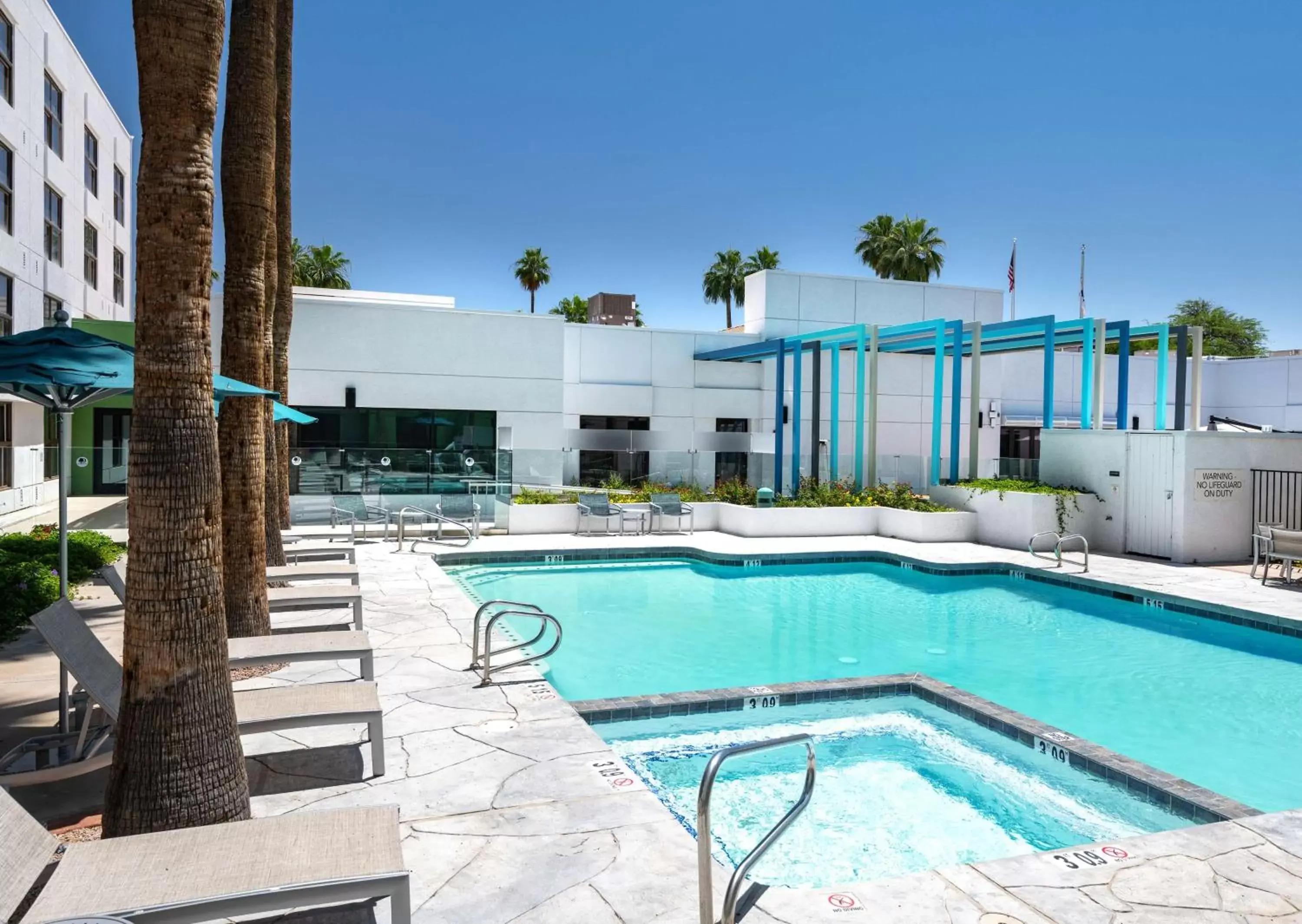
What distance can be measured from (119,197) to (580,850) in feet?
103

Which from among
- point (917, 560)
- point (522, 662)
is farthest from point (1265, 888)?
point (917, 560)

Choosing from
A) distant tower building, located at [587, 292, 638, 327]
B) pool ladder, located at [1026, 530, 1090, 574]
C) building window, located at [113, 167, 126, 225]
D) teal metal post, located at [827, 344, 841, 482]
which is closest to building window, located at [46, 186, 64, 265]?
building window, located at [113, 167, 126, 225]

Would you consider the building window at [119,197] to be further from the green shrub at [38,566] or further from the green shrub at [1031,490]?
the green shrub at [1031,490]

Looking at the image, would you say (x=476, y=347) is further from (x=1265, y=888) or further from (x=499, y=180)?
(x=1265, y=888)

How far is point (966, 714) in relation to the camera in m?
7.04

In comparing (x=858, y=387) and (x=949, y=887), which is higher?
(x=858, y=387)

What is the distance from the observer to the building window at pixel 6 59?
659 inches

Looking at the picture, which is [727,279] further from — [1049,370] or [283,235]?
[283,235]

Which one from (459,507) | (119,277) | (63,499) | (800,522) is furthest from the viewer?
(119,277)

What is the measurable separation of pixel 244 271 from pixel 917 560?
1129cm

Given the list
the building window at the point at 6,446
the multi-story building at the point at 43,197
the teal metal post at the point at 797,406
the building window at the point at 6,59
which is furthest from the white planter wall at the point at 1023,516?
the building window at the point at 6,59

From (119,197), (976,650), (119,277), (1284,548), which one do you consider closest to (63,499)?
(976,650)

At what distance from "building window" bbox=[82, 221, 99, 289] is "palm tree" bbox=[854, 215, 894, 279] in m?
30.3

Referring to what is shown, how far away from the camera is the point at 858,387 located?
1998 centimetres
